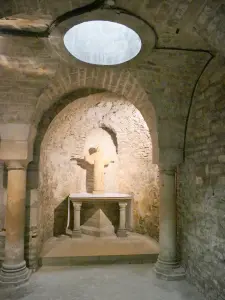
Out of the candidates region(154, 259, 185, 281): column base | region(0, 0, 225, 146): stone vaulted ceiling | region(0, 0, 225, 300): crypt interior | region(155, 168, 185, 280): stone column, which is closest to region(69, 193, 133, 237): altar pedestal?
region(0, 0, 225, 300): crypt interior

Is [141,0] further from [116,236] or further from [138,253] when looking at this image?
[116,236]

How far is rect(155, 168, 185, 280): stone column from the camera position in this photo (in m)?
3.93

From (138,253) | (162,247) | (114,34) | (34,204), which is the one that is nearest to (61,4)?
(114,34)

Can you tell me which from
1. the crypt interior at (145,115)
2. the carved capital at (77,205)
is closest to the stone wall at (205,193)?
the crypt interior at (145,115)

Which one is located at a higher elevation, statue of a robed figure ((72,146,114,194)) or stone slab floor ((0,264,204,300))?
statue of a robed figure ((72,146,114,194))

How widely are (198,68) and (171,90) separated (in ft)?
1.68

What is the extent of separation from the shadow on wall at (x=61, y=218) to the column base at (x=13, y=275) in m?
2.29

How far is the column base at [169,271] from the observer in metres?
3.82

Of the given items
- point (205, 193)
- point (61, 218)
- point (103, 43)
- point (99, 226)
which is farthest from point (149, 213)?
point (103, 43)

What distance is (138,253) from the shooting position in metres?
4.78

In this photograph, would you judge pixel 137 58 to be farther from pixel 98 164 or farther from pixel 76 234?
→ pixel 76 234

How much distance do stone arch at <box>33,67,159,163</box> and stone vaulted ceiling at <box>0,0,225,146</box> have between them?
0.33 feet

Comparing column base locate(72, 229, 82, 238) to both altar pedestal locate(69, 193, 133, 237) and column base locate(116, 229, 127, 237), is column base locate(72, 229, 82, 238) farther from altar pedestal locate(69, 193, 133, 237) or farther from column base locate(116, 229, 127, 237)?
column base locate(116, 229, 127, 237)

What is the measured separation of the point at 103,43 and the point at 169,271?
3534mm
